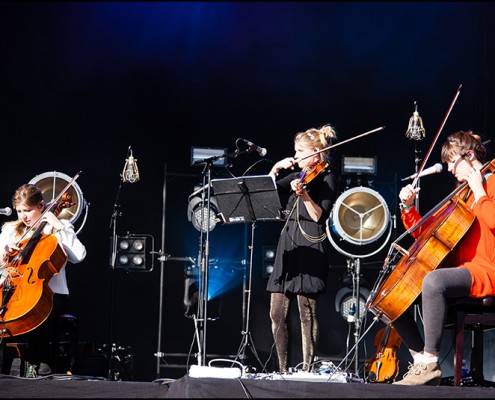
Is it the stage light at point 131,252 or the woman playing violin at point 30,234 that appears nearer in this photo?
the woman playing violin at point 30,234

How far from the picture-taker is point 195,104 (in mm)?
7109

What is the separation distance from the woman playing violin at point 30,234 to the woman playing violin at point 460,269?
2100 millimetres

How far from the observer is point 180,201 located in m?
7.20

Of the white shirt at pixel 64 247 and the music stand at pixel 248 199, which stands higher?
the music stand at pixel 248 199

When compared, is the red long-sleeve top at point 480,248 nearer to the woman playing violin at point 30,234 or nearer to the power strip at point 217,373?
the power strip at point 217,373

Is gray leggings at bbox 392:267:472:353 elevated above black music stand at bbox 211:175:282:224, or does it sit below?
below

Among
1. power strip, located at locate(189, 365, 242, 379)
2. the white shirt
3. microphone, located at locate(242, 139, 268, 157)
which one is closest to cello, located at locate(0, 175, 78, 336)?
the white shirt

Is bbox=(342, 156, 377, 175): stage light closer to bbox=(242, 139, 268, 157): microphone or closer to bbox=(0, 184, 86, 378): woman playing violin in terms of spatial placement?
bbox=(242, 139, 268, 157): microphone

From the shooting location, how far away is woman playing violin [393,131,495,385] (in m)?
3.60

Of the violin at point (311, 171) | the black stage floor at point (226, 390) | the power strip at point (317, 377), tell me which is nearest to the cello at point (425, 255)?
the power strip at point (317, 377)

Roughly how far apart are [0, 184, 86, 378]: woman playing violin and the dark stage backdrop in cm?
196

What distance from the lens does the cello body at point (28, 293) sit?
4.30 meters

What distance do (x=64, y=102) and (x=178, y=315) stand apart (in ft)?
7.25

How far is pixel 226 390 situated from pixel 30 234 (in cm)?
203
